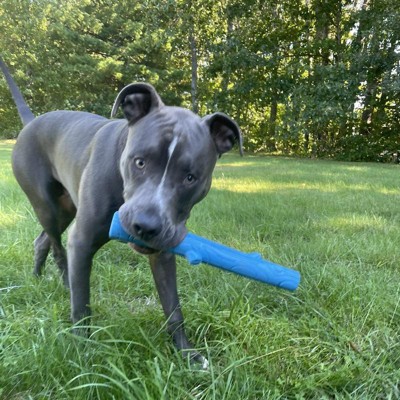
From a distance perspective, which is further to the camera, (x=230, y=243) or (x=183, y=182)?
(x=230, y=243)

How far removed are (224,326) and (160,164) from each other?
94 cm

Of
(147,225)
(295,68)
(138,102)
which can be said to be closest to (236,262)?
(147,225)

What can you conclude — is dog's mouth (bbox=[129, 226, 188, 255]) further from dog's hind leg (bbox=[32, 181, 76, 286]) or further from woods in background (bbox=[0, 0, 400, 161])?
woods in background (bbox=[0, 0, 400, 161])

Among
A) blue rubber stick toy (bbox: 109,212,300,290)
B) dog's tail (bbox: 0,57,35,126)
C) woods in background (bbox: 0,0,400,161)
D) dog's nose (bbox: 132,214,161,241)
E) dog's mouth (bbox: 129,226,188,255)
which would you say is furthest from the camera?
woods in background (bbox: 0,0,400,161)

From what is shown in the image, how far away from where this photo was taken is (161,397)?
1.58m

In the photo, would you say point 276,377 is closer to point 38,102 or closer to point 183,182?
point 183,182

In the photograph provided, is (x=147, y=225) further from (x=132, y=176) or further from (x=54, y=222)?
(x=54, y=222)

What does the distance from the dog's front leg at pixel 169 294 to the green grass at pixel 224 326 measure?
2.4 inches

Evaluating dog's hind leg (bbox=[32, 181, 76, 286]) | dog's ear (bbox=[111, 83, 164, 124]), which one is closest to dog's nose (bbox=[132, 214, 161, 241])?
dog's ear (bbox=[111, 83, 164, 124])

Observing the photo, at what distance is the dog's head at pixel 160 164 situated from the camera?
1825mm

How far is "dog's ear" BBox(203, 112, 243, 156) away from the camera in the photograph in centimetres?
224

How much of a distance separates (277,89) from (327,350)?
14.7m

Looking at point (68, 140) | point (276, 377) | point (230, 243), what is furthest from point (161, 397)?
point (230, 243)

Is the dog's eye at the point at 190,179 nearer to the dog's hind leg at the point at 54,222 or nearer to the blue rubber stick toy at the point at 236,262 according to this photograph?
the blue rubber stick toy at the point at 236,262
